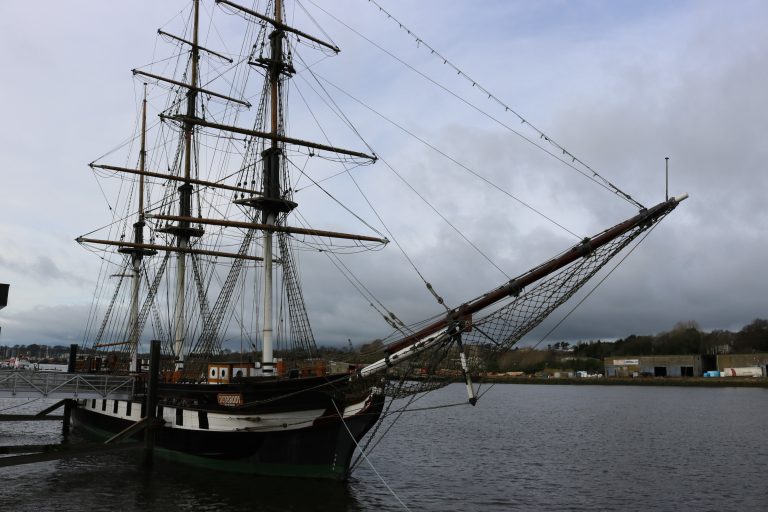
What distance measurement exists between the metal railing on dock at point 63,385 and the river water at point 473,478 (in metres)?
3.21

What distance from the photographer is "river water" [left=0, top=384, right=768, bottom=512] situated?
71.9 ft

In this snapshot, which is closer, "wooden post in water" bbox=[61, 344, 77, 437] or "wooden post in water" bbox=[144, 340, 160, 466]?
"wooden post in water" bbox=[144, 340, 160, 466]

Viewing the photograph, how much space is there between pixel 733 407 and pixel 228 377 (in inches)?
2396

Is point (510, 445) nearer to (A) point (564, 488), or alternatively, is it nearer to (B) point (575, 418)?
(A) point (564, 488)

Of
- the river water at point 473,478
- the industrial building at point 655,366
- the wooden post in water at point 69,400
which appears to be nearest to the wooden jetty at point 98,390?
the river water at point 473,478

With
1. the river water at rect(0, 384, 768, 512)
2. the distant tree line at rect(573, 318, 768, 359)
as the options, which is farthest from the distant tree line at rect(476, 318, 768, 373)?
the river water at rect(0, 384, 768, 512)

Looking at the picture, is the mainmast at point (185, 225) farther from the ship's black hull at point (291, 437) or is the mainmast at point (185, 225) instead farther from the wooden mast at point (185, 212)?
the ship's black hull at point (291, 437)

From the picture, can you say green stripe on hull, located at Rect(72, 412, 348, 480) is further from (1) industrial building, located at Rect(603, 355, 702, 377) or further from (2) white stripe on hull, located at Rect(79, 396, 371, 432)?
(1) industrial building, located at Rect(603, 355, 702, 377)

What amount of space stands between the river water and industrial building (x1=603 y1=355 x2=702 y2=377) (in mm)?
91114

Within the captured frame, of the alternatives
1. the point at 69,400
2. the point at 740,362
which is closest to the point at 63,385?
the point at 69,400

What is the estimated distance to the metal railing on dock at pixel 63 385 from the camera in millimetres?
30578

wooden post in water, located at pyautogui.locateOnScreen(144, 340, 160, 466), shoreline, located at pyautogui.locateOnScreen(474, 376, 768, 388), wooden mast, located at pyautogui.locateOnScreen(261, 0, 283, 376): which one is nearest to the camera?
wooden mast, located at pyautogui.locateOnScreen(261, 0, 283, 376)

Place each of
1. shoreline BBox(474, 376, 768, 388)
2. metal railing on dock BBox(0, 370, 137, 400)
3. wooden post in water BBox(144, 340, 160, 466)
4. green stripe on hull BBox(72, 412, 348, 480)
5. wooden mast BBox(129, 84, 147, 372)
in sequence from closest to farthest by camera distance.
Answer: green stripe on hull BBox(72, 412, 348, 480) < wooden post in water BBox(144, 340, 160, 466) < metal railing on dock BBox(0, 370, 137, 400) < wooden mast BBox(129, 84, 147, 372) < shoreline BBox(474, 376, 768, 388)

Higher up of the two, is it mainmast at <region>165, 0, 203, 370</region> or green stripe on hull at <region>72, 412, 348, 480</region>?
mainmast at <region>165, 0, 203, 370</region>
